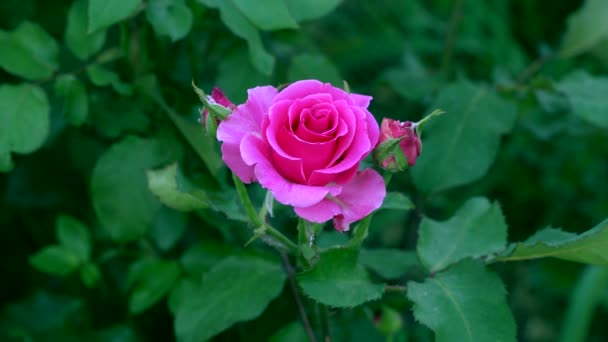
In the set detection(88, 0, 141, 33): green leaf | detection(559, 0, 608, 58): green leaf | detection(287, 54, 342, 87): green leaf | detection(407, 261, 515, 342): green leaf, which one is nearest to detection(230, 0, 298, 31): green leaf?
detection(88, 0, 141, 33): green leaf

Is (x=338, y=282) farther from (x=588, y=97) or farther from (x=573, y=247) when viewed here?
(x=588, y=97)

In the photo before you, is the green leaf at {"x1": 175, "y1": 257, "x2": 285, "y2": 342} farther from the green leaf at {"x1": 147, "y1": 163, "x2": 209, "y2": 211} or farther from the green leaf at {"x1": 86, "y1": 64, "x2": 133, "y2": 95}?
the green leaf at {"x1": 86, "y1": 64, "x2": 133, "y2": 95}

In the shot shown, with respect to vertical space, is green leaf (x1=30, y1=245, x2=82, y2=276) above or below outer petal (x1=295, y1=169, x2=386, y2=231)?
below

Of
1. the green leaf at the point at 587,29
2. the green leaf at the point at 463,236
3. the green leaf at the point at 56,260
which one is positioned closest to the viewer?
the green leaf at the point at 463,236

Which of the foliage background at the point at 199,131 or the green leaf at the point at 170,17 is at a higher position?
the green leaf at the point at 170,17

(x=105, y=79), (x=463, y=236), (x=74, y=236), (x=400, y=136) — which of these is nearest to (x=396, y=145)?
(x=400, y=136)

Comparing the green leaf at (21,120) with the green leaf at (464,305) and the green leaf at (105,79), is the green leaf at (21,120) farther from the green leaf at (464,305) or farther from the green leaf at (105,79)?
the green leaf at (464,305)

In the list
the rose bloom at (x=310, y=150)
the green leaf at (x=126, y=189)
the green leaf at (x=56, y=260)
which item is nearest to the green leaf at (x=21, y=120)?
the green leaf at (x=126, y=189)
